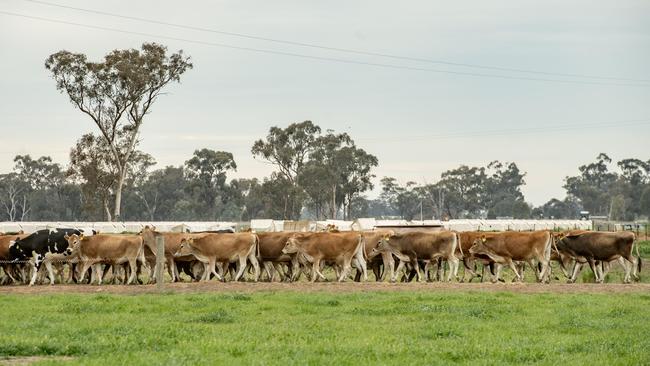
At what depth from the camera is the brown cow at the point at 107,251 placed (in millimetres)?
31578

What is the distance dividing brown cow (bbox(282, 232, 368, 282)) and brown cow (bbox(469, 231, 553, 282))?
3.79 meters

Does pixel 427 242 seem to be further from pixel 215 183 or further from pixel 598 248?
pixel 215 183

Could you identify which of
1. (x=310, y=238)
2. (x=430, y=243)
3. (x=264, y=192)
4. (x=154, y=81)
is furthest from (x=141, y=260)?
(x=264, y=192)

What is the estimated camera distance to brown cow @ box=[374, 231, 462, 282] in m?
31.4

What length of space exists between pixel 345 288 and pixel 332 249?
5091mm

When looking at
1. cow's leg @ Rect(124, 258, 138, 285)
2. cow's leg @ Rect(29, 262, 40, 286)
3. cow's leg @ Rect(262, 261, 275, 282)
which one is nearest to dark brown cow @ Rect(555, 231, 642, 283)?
cow's leg @ Rect(262, 261, 275, 282)

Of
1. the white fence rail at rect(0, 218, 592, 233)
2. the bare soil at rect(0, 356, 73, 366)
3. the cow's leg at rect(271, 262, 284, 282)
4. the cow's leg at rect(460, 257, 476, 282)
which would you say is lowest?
the bare soil at rect(0, 356, 73, 366)

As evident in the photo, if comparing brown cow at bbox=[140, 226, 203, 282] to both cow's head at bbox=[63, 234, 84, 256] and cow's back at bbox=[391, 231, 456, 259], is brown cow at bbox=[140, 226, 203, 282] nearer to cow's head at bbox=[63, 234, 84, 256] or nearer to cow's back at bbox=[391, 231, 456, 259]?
cow's head at bbox=[63, 234, 84, 256]

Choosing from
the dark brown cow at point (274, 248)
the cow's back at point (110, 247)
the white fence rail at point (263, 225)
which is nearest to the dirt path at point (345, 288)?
the cow's back at point (110, 247)

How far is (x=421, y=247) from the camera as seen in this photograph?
104 feet

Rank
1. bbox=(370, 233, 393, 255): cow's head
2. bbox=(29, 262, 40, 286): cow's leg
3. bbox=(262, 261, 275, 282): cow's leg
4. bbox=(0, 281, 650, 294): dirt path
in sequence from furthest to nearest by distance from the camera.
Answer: bbox=(262, 261, 275, 282): cow's leg → bbox=(370, 233, 393, 255): cow's head → bbox=(29, 262, 40, 286): cow's leg → bbox=(0, 281, 650, 294): dirt path

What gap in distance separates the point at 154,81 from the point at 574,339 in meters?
68.0

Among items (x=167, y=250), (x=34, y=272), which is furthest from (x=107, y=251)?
(x=34, y=272)

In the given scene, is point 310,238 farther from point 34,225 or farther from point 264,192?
point 264,192
